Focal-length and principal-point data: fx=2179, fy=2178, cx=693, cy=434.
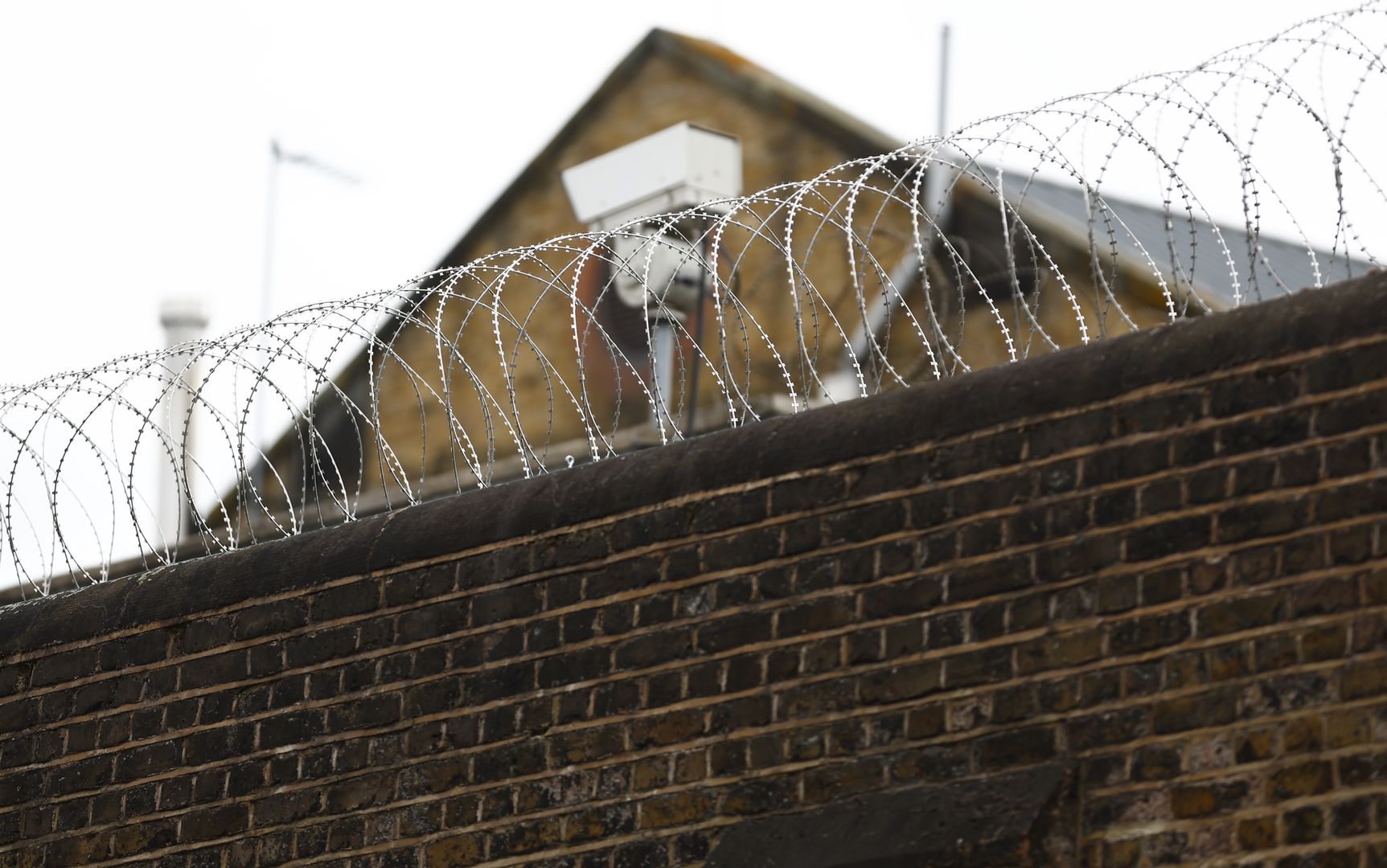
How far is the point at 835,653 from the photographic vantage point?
548 centimetres

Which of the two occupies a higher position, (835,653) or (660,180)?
(660,180)

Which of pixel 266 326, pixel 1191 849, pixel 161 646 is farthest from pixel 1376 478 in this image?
pixel 161 646

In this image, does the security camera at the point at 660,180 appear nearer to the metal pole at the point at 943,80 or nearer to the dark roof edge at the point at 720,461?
the metal pole at the point at 943,80

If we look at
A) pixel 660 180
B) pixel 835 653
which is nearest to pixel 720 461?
pixel 835 653

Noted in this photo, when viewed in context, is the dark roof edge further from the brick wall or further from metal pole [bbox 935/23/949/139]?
metal pole [bbox 935/23/949/139]

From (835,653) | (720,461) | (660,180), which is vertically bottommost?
(835,653)

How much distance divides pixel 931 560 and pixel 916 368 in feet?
26.9

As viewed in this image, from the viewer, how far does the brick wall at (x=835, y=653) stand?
4809 millimetres

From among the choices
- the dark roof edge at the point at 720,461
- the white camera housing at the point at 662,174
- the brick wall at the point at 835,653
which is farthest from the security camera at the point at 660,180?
the brick wall at the point at 835,653

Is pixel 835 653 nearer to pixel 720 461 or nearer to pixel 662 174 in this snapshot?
pixel 720 461

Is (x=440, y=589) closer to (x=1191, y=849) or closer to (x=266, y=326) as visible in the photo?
(x=266, y=326)

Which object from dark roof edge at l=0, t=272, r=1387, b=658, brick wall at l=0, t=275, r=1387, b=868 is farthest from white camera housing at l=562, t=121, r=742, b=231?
brick wall at l=0, t=275, r=1387, b=868

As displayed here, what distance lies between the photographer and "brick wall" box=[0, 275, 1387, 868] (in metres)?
4.81

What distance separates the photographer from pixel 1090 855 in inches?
193
